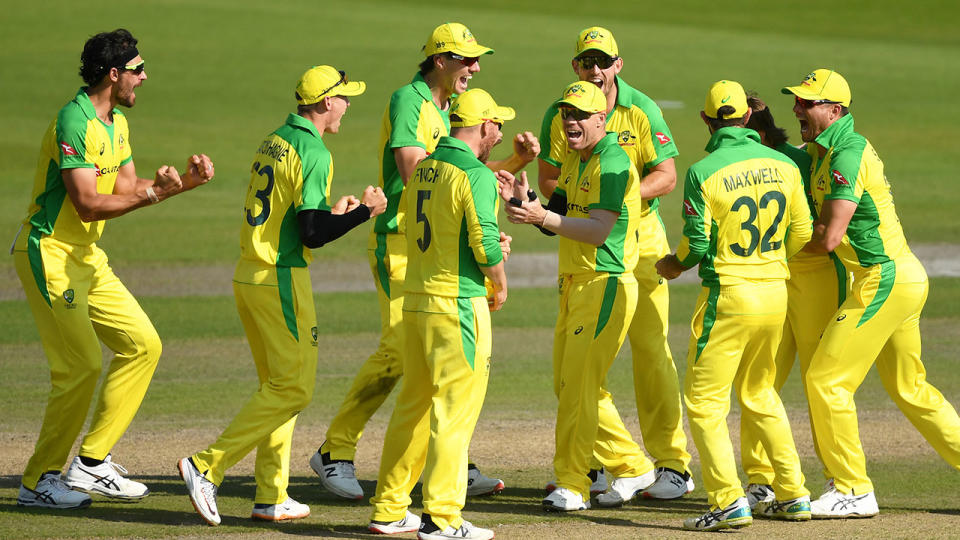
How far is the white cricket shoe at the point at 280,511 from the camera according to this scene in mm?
8375

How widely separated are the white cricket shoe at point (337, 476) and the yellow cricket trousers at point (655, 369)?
2319mm

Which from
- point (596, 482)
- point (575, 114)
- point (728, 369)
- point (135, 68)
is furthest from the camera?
point (596, 482)

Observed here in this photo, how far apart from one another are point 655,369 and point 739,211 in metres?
1.83

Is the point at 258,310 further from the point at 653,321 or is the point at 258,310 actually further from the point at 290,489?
the point at 653,321

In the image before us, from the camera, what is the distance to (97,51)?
8.84 meters

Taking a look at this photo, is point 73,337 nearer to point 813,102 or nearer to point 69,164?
point 69,164

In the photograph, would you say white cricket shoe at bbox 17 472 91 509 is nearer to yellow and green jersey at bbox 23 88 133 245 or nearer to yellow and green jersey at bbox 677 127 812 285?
yellow and green jersey at bbox 23 88 133 245

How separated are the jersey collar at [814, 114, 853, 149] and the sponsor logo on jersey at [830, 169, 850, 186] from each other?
0.29 m

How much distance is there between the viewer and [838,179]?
8539 mm

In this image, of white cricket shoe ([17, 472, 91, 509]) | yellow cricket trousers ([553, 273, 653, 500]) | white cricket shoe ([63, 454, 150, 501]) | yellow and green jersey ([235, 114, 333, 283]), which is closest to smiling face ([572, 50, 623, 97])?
yellow cricket trousers ([553, 273, 653, 500])

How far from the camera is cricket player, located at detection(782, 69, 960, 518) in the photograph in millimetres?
8578

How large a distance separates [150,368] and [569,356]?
3148 millimetres

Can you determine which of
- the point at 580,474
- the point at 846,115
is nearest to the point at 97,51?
the point at 580,474

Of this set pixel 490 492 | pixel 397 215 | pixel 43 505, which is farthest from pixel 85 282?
pixel 490 492
